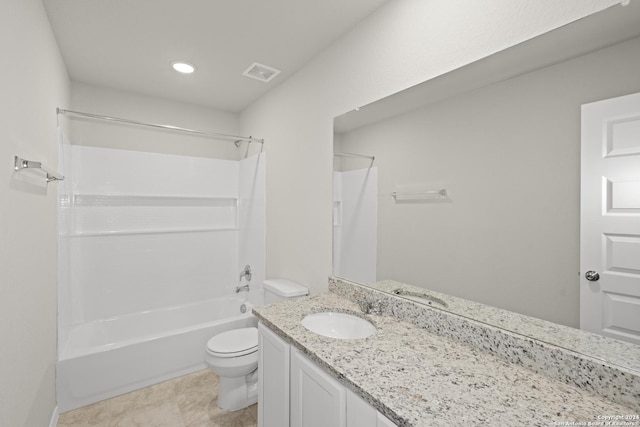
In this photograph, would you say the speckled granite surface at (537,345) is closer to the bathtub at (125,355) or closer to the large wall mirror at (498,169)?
the large wall mirror at (498,169)

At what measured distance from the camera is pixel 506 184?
3.66 ft

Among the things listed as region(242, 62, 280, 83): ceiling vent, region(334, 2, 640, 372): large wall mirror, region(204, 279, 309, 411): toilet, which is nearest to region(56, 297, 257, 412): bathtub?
region(204, 279, 309, 411): toilet

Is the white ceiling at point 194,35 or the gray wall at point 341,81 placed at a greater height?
the white ceiling at point 194,35

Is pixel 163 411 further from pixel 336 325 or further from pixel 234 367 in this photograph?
pixel 336 325

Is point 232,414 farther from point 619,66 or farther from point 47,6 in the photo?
point 47,6

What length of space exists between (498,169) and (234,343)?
6.74ft

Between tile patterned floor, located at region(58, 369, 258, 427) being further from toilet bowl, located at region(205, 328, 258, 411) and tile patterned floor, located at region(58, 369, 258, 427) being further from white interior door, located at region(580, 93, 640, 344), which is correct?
white interior door, located at region(580, 93, 640, 344)

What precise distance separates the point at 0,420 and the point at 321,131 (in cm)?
212

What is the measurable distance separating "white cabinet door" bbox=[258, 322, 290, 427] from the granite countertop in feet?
0.43

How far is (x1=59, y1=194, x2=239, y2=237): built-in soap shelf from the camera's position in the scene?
8.77ft

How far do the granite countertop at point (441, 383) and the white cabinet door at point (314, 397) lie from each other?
5cm

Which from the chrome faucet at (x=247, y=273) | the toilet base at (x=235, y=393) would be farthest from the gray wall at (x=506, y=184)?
the chrome faucet at (x=247, y=273)

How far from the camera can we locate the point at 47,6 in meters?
1.63

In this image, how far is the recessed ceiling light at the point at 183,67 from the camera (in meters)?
2.29
